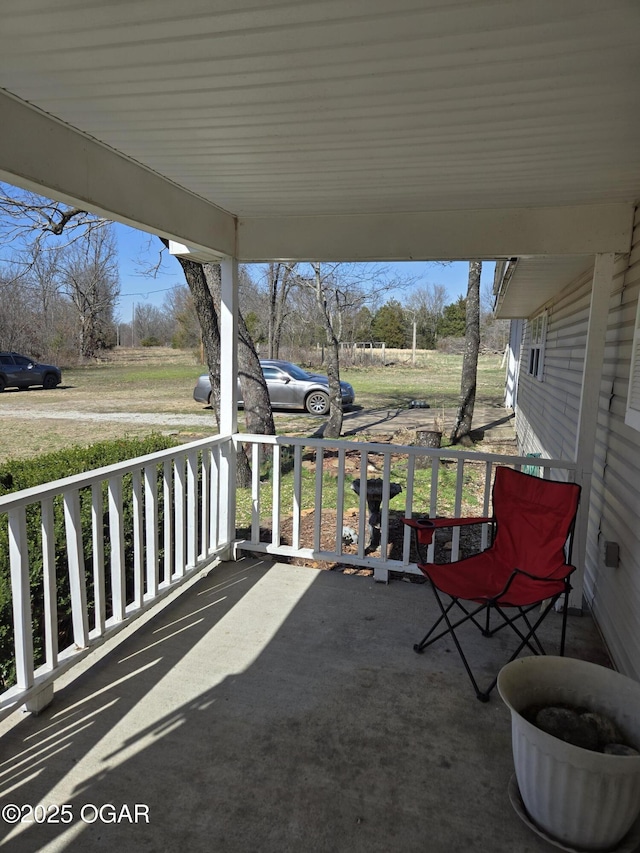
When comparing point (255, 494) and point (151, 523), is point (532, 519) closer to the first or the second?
point (255, 494)

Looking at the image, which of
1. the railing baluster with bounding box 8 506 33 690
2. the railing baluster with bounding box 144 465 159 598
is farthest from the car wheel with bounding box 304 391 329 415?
the railing baluster with bounding box 8 506 33 690

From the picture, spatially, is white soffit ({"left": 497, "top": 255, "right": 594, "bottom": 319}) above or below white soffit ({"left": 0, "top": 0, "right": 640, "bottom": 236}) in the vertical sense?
below

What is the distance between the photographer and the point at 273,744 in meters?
1.94

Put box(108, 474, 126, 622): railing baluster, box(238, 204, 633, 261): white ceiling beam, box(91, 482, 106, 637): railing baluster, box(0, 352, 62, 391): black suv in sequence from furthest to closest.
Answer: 1. box(0, 352, 62, 391): black suv
2. box(238, 204, 633, 261): white ceiling beam
3. box(108, 474, 126, 622): railing baluster
4. box(91, 482, 106, 637): railing baluster

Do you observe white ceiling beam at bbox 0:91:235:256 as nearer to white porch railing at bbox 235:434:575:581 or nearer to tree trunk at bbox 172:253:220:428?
white porch railing at bbox 235:434:575:581

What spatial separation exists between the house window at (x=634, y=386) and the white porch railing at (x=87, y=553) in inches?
92.3

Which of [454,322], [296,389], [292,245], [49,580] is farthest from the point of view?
[454,322]

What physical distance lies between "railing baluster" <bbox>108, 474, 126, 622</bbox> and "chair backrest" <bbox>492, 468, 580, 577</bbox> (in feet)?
6.26

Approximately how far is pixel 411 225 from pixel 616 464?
180 cm

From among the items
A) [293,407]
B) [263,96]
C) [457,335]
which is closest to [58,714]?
[263,96]

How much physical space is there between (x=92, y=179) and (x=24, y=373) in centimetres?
855

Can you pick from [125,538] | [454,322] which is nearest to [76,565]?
[125,538]

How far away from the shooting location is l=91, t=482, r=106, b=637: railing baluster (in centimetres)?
233

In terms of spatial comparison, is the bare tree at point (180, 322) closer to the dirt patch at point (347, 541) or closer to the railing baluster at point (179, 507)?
the dirt patch at point (347, 541)
